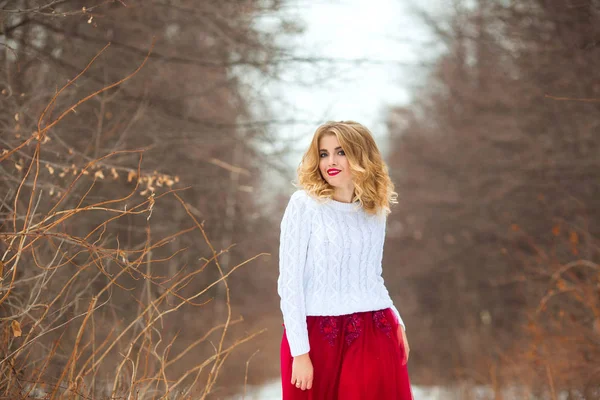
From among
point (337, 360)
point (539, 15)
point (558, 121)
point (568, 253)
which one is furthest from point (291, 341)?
point (558, 121)

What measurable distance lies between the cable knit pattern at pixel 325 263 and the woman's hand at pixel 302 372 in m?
0.05

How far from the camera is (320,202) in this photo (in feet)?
9.49

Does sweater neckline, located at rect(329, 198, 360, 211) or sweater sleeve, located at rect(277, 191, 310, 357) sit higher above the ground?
sweater neckline, located at rect(329, 198, 360, 211)

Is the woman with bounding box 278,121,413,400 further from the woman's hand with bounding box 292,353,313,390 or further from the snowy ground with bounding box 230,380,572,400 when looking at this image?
the snowy ground with bounding box 230,380,572,400

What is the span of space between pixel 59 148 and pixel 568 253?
716 centimetres

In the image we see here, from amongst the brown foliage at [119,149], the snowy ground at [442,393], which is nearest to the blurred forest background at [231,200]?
the brown foliage at [119,149]

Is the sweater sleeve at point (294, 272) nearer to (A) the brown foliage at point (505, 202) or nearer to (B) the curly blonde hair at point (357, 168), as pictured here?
(B) the curly blonde hair at point (357, 168)

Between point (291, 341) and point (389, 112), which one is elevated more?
point (389, 112)

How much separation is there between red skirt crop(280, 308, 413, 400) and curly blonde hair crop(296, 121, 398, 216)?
531mm

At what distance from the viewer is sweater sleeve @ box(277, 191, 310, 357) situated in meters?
2.66

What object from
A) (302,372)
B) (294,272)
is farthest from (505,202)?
(302,372)

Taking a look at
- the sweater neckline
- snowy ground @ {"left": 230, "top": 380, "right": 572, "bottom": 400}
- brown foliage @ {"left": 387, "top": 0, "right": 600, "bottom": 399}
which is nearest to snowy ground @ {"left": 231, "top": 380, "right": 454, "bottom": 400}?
snowy ground @ {"left": 230, "top": 380, "right": 572, "bottom": 400}

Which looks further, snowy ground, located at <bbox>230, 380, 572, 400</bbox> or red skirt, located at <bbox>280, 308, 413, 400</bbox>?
snowy ground, located at <bbox>230, 380, 572, 400</bbox>

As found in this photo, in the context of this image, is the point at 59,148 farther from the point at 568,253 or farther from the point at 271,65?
the point at 568,253
